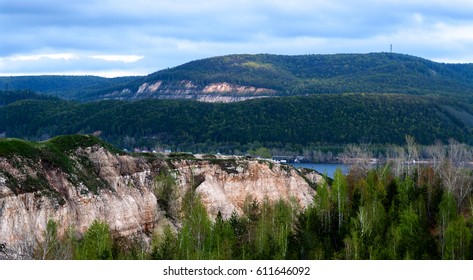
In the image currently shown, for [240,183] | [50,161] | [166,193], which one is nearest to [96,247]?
[50,161]

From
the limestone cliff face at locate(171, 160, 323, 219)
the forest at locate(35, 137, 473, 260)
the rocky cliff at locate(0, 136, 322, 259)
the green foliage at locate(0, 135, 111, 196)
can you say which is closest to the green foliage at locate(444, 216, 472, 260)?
the forest at locate(35, 137, 473, 260)

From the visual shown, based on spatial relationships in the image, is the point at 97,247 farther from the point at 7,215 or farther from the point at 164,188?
the point at 164,188

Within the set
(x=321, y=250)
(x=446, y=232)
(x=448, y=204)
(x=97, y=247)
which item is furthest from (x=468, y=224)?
(x=97, y=247)

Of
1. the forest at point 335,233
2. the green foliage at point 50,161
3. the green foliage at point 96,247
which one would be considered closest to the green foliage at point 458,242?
the forest at point 335,233

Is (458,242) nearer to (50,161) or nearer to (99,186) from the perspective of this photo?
(99,186)

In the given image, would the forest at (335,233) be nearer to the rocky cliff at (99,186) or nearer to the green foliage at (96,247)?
the green foliage at (96,247)

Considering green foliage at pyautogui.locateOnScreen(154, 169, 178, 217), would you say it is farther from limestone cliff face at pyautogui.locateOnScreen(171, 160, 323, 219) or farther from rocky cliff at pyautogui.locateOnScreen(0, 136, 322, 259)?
limestone cliff face at pyautogui.locateOnScreen(171, 160, 323, 219)
